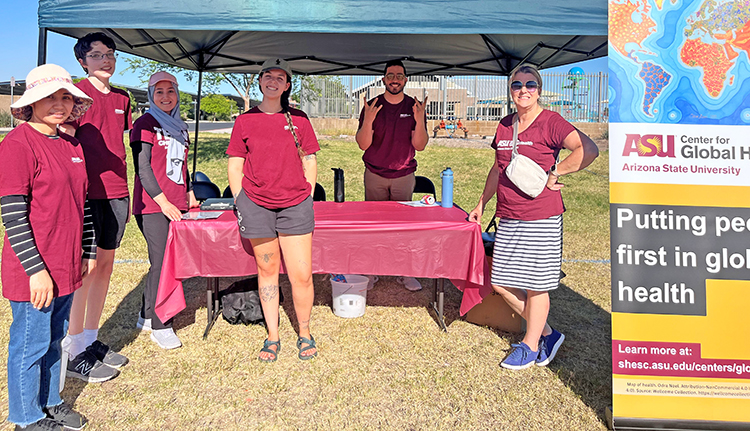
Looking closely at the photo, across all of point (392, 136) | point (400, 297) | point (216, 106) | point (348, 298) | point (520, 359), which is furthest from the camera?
point (216, 106)

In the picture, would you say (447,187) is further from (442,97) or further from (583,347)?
(442,97)

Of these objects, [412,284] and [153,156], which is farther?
[412,284]

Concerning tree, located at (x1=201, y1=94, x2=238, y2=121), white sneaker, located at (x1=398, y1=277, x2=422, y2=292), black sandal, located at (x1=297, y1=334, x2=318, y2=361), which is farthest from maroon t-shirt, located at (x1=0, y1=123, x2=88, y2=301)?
tree, located at (x1=201, y1=94, x2=238, y2=121)

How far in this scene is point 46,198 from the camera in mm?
1912

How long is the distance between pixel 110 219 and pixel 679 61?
9.19 feet

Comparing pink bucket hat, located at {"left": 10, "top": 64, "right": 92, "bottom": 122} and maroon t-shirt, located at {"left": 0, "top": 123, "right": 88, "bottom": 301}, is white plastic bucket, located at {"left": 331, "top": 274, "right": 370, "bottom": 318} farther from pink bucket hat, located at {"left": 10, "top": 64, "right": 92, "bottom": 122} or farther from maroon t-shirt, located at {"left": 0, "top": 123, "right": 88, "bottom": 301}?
pink bucket hat, located at {"left": 10, "top": 64, "right": 92, "bottom": 122}

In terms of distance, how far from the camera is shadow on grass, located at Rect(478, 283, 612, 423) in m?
2.69

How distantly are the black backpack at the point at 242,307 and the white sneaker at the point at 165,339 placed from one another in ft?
1.42

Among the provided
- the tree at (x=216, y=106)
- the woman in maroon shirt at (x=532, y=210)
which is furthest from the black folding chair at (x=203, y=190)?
the tree at (x=216, y=106)

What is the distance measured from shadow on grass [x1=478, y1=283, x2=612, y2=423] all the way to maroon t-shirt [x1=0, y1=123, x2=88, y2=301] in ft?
7.66

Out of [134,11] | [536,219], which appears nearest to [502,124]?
[536,219]

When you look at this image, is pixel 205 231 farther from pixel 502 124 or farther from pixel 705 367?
pixel 705 367

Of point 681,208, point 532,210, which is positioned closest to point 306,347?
point 532,210

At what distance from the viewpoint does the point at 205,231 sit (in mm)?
3047
